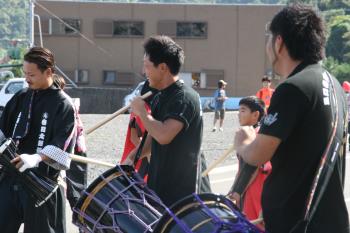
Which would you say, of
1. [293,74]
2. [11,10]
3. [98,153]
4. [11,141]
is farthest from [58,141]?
[11,10]

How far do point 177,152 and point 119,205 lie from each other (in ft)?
→ 1.87

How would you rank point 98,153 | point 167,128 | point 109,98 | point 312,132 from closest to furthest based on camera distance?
point 312,132
point 167,128
point 98,153
point 109,98

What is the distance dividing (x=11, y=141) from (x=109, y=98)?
2833 centimetres

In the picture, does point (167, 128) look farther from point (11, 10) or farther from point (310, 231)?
point (11, 10)

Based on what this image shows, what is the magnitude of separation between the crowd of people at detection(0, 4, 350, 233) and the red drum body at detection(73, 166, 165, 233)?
0.95 feet

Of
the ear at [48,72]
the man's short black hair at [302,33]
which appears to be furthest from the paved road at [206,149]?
the man's short black hair at [302,33]

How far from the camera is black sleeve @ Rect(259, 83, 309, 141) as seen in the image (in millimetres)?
2998

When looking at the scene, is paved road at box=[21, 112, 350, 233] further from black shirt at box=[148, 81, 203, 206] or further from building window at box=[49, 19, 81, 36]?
building window at box=[49, 19, 81, 36]

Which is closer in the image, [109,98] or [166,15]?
[109,98]

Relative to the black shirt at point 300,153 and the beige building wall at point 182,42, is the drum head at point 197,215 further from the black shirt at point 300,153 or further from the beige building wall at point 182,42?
the beige building wall at point 182,42

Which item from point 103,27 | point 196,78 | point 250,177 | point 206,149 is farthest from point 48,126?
point 196,78

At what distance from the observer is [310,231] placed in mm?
3102

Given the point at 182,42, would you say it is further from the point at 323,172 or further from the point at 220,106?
the point at 323,172

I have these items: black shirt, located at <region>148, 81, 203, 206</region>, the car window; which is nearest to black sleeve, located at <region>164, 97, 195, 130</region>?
black shirt, located at <region>148, 81, 203, 206</region>
